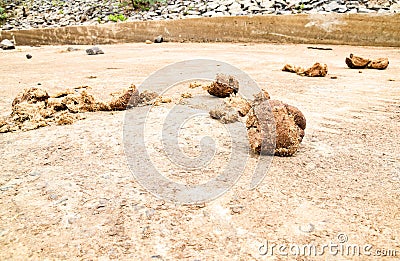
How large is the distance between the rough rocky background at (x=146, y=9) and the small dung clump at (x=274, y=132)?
5470mm

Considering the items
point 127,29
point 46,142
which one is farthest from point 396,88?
point 127,29

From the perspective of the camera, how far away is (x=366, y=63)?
3.60 m

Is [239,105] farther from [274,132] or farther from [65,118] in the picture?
[65,118]

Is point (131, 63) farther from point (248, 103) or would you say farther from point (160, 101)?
point (248, 103)

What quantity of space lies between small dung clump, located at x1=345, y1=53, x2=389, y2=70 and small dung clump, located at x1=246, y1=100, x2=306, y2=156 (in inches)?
98.3

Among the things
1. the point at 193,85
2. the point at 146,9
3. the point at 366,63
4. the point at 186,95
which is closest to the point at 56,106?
the point at 186,95

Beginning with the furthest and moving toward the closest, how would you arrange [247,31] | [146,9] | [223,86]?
[146,9], [247,31], [223,86]

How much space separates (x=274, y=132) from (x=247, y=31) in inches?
219

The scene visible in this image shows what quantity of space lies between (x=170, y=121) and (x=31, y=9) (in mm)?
11128

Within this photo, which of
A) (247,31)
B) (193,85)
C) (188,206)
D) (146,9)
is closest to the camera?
(188,206)

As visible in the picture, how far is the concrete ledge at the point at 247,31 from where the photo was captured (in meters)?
5.63

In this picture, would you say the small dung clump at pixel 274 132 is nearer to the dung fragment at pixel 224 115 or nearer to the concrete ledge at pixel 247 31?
the dung fragment at pixel 224 115

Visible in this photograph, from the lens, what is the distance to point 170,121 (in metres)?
1.89

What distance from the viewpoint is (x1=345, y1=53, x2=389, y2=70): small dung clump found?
3.52m
